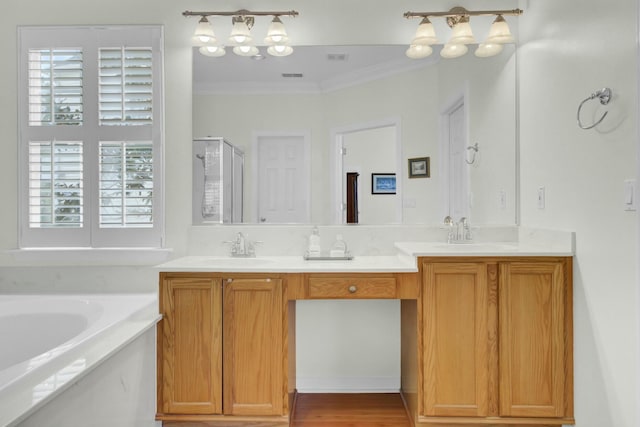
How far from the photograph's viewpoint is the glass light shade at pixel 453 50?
2428 mm

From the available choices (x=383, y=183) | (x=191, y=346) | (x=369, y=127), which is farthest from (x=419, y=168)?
(x=191, y=346)

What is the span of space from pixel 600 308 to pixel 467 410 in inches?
30.1

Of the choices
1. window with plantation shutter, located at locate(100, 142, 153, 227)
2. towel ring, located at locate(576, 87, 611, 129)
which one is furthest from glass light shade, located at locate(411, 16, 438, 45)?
window with plantation shutter, located at locate(100, 142, 153, 227)

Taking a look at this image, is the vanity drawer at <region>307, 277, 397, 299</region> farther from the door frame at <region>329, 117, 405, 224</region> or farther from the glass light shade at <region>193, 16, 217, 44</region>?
the glass light shade at <region>193, 16, 217, 44</region>

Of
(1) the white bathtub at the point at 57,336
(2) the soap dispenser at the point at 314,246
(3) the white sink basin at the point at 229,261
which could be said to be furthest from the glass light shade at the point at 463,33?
(1) the white bathtub at the point at 57,336

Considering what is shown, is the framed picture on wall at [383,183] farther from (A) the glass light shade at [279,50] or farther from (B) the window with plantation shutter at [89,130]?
(B) the window with plantation shutter at [89,130]

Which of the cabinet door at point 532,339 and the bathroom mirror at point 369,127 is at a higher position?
the bathroom mirror at point 369,127

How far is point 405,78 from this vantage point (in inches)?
98.7

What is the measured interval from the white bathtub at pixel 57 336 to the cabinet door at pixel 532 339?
169cm

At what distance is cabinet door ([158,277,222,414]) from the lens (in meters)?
2.00

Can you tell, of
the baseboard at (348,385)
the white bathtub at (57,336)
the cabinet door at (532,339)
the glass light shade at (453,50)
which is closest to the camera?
the white bathtub at (57,336)

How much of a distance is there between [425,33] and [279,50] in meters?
0.86

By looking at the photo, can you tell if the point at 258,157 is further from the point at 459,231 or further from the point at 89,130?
the point at 459,231

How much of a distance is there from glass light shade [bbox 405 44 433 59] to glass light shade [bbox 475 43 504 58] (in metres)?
0.29
